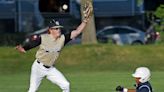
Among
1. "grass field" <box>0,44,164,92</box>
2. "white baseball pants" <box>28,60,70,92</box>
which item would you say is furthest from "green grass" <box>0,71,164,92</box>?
"white baseball pants" <box>28,60,70,92</box>

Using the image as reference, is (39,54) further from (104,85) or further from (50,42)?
(104,85)

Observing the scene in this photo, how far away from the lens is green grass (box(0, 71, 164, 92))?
19312 mm

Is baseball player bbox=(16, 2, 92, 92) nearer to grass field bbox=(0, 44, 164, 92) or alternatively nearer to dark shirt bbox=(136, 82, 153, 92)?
dark shirt bbox=(136, 82, 153, 92)

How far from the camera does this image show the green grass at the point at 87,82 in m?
19.3

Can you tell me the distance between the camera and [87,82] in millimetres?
21641

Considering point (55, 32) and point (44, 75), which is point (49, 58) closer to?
point (44, 75)

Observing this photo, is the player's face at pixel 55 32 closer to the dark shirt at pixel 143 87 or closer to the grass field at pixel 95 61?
the dark shirt at pixel 143 87

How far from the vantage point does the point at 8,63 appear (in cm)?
2808


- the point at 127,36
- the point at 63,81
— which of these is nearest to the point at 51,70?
the point at 63,81

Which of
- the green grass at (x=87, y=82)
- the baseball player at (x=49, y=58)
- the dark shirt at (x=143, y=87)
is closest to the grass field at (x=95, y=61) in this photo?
the green grass at (x=87, y=82)

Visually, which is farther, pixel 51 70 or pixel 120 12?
pixel 120 12

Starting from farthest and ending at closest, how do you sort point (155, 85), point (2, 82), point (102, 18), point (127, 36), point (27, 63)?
1. point (102, 18)
2. point (127, 36)
3. point (27, 63)
4. point (2, 82)
5. point (155, 85)

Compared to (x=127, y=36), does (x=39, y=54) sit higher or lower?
higher

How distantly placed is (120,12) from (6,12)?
7.43m
